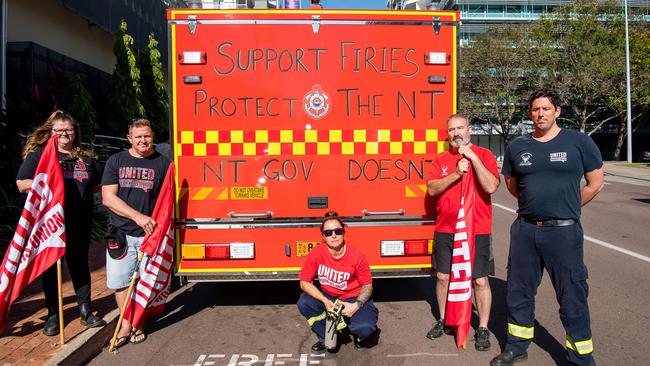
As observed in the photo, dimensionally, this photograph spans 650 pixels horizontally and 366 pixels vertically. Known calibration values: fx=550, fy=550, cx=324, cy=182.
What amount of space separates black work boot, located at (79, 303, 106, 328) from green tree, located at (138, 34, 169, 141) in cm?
1118

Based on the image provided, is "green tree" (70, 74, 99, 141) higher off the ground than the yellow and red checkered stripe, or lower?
higher

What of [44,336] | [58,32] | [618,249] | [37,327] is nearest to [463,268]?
[44,336]

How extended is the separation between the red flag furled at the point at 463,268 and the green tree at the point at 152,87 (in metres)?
12.5

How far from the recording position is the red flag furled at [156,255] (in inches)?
183

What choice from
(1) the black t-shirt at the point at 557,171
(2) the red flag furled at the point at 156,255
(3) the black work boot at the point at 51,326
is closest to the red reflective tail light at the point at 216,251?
(2) the red flag furled at the point at 156,255

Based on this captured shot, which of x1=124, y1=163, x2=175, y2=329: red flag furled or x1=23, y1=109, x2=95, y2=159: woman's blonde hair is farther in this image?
x1=23, y1=109, x2=95, y2=159: woman's blonde hair

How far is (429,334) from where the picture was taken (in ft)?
15.7

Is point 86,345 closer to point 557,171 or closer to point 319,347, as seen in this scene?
point 319,347

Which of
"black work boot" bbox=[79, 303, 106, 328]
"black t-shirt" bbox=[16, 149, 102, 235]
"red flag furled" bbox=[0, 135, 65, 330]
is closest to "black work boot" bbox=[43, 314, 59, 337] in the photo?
"black work boot" bbox=[79, 303, 106, 328]

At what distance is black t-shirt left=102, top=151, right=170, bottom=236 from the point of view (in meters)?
4.62

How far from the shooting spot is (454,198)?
182 inches

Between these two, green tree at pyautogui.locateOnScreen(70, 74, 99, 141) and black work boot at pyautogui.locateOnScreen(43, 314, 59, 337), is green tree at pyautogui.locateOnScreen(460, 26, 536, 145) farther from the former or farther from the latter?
black work boot at pyautogui.locateOnScreen(43, 314, 59, 337)

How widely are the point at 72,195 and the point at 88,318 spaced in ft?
3.55

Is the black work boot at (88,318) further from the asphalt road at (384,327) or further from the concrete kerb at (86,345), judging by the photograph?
the asphalt road at (384,327)
